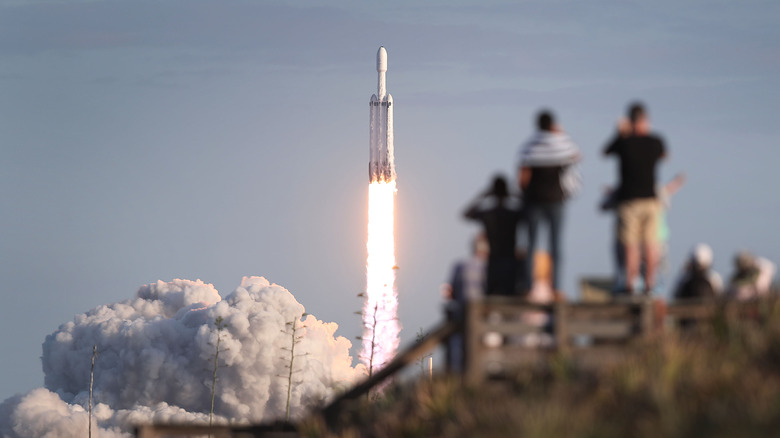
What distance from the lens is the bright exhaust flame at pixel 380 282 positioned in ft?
277

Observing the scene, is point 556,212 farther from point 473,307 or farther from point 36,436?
point 36,436

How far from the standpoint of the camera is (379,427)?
73.4 feet

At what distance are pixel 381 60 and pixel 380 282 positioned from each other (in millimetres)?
15598

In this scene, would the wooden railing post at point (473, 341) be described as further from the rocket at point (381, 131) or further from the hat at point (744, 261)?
the rocket at point (381, 131)

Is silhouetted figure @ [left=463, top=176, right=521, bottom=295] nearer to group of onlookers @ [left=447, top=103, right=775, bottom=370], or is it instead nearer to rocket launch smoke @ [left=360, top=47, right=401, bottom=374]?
group of onlookers @ [left=447, top=103, right=775, bottom=370]

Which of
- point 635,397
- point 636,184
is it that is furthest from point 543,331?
point 636,184

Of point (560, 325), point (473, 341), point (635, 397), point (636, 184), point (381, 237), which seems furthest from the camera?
point (381, 237)

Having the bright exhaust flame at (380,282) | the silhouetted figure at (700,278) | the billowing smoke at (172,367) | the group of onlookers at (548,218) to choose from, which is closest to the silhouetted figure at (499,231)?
the group of onlookers at (548,218)

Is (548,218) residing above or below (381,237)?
below

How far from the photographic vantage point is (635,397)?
19.9 m

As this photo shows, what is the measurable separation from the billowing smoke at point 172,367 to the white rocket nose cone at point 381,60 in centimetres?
6855

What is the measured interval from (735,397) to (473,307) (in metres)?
4.47

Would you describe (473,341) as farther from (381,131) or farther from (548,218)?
(381,131)

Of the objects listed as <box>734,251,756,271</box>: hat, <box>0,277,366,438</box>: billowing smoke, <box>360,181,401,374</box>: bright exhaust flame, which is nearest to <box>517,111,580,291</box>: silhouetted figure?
<box>734,251,756,271</box>: hat
